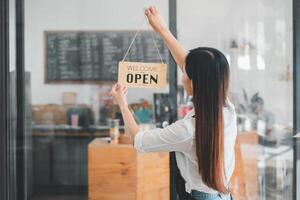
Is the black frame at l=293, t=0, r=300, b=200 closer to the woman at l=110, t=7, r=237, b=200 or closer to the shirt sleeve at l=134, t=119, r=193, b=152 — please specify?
the woman at l=110, t=7, r=237, b=200

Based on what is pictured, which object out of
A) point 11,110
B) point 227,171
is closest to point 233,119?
point 227,171

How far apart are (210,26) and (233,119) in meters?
1.30

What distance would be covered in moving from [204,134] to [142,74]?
656 mm

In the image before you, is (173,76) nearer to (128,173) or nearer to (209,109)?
(128,173)

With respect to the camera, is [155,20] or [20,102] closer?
[155,20]

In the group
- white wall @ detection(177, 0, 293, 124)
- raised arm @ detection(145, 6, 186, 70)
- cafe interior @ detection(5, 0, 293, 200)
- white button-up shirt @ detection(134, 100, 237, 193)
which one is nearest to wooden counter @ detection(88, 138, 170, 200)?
cafe interior @ detection(5, 0, 293, 200)

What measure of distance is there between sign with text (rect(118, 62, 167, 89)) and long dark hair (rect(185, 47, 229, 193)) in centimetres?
55

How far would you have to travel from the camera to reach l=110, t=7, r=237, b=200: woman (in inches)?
67.6

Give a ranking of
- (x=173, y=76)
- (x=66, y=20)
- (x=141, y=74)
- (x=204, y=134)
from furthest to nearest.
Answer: (x=66, y=20) → (x=173, y=76) → (x=141, y=74) → (x=204, y=134)

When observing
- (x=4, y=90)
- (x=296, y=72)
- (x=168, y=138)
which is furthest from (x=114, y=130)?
(x=168, y=138)

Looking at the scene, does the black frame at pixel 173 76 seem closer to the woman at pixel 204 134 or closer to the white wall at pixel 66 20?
the white wall at pixel 66 20

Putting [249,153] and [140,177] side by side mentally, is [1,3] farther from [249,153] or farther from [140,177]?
[249,153]

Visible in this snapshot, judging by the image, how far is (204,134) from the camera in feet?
5.61

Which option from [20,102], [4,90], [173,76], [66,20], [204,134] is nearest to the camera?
[204,134]
